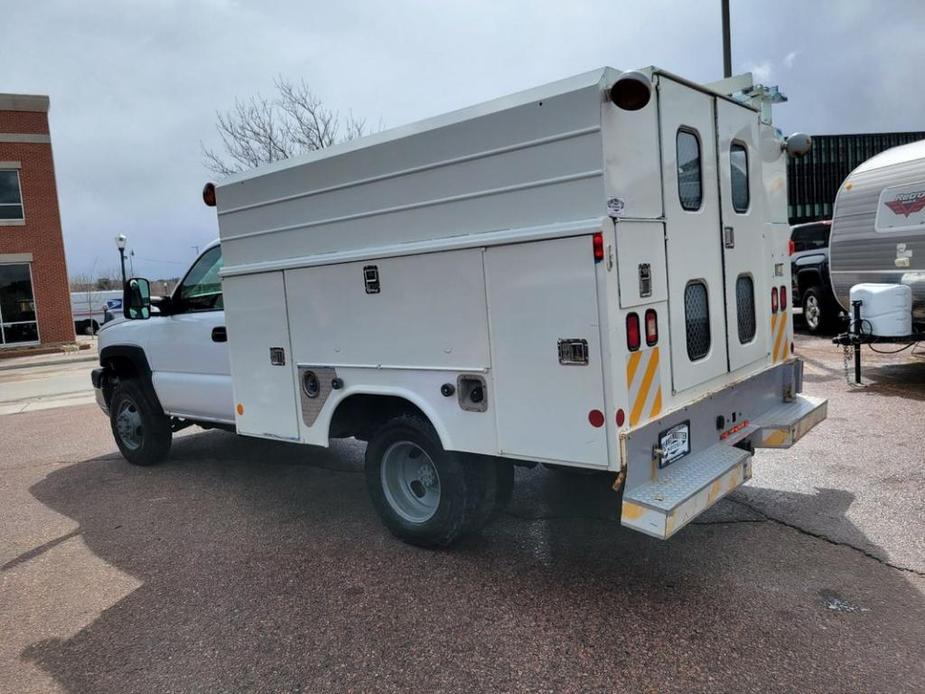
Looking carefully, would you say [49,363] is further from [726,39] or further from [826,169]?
[826,169]

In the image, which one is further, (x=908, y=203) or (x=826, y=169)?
(x=826, y=169)

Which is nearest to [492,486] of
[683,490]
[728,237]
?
[683,490]

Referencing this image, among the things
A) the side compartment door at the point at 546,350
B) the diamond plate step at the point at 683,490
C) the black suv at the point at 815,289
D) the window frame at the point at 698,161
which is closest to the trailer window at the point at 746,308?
the window frame at the point at 698,161

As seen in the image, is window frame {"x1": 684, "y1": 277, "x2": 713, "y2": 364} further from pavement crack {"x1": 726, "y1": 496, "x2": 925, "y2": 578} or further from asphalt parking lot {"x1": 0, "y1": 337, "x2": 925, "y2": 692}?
pavement crack {"x1": 726, "y1": 496, "x2": 925, "y2": 578}

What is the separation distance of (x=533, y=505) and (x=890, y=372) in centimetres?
731

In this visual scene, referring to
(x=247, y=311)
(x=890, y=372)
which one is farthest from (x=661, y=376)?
(x=890, y=372)

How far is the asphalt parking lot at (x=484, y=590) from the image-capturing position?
3.17m

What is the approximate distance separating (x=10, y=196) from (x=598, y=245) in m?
27.4

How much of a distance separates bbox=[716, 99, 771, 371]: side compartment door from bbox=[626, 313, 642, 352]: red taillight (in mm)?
1121

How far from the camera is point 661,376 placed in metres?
3.72

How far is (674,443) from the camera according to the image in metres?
3.81

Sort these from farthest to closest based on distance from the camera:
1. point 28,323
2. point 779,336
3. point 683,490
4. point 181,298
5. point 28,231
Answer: point 28,323
point 28,231
point 181,298
point 779,336
point 683,490

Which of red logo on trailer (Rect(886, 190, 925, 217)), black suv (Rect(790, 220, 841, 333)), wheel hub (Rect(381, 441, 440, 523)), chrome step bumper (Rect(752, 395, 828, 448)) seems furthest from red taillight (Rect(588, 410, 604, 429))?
black suv (Rect(790, 220, 841, 333))

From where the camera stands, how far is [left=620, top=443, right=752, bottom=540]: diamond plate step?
11.0 ft
